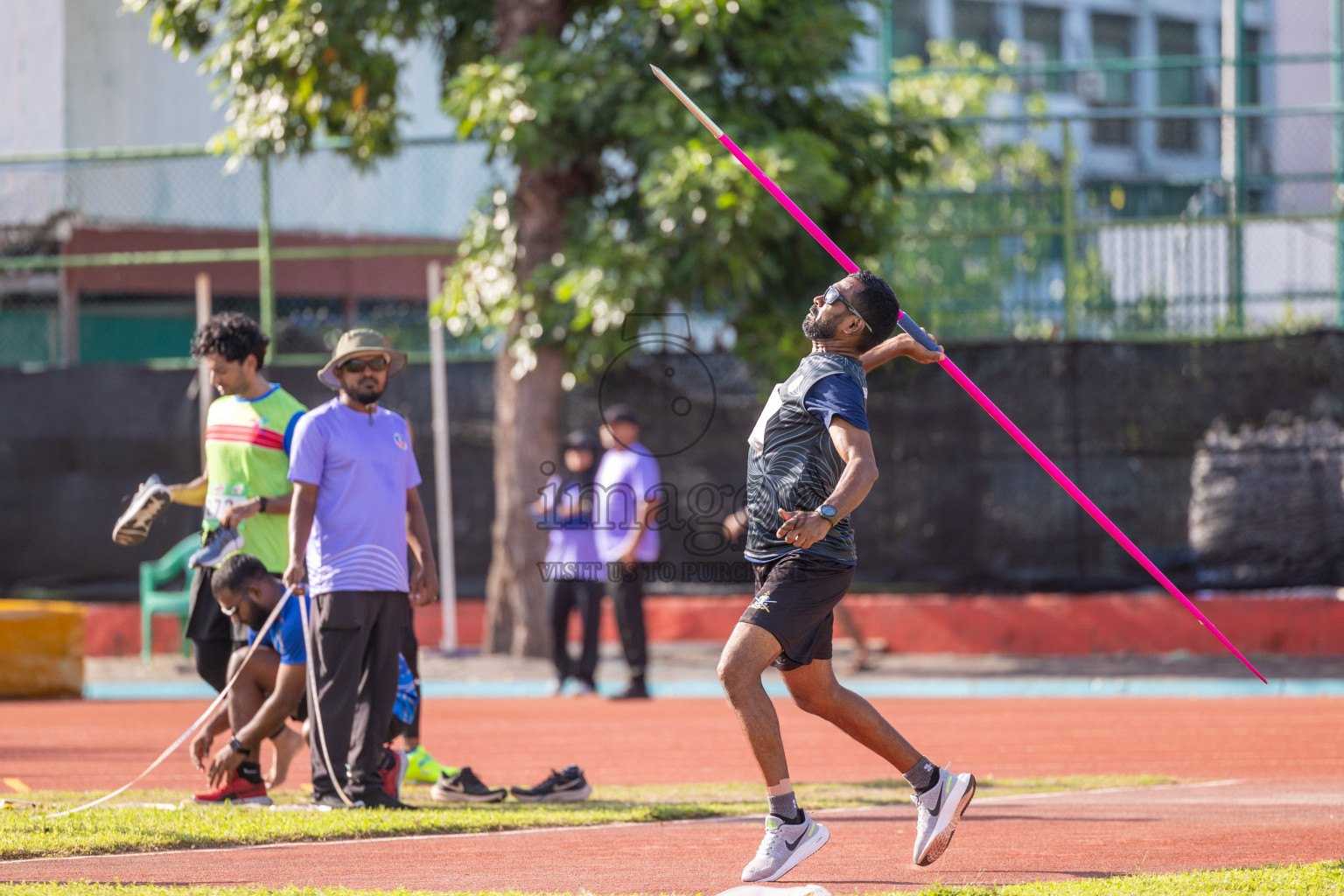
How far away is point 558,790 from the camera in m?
7.20

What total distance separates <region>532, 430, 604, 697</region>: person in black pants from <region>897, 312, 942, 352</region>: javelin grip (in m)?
5.85

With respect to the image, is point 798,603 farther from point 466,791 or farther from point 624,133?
point 624,133

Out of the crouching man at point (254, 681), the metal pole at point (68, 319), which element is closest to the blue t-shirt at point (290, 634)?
the crouching man at point (254, 681)

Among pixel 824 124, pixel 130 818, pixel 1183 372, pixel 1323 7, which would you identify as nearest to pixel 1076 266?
pixel 1183 372

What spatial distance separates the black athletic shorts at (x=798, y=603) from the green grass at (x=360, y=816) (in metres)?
1.53

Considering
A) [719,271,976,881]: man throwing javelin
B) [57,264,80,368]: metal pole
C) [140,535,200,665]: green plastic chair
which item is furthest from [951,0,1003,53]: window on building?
[719,271,976,881]: man throwing javelin

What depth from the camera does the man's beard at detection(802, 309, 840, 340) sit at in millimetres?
5648

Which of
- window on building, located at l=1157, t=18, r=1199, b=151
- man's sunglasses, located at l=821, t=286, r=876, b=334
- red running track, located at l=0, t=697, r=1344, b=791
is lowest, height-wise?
red running track, located at l=0, t=697, r=1344, b=791

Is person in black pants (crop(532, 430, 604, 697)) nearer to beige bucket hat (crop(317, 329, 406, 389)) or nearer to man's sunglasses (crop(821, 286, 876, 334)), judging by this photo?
beige bucket hat (crop(317, 329, 406, 389))

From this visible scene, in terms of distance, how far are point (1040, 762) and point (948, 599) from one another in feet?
16.6

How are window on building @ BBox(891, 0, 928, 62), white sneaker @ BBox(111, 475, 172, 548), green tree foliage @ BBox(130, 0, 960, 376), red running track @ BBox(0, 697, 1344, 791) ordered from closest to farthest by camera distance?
white sneaker @ BBox(111, 475, 172, 548) → red running track @ BBox(0, 697, 1344, 791) → green tree foliage @ BBox(130, 0, 960, 376) → window on building @ BBox(891, 0, 928, 62)

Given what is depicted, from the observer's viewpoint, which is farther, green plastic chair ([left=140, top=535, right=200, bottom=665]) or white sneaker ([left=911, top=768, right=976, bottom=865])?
green plastic chair ([left=140, top=535, right=200, bottom=665])

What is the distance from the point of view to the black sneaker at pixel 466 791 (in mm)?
7094

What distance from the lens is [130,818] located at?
638 cm
